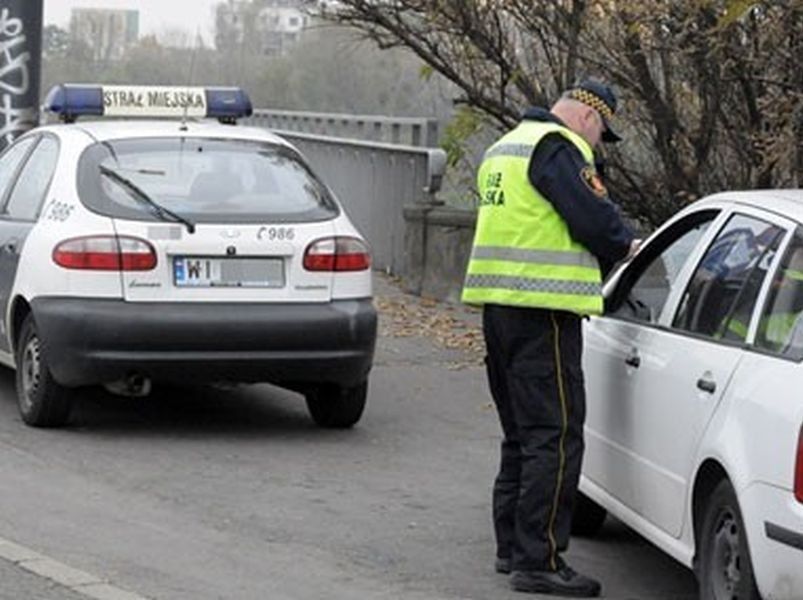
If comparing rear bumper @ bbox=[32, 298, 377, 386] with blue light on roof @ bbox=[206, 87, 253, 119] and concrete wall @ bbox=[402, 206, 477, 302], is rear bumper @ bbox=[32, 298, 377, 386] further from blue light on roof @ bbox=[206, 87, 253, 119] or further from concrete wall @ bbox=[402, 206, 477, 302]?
concrete wall @ bbox=[402, 206, 477, 302]

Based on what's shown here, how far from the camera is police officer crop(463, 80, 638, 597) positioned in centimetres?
738

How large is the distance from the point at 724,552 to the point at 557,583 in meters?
0.97

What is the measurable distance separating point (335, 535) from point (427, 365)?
516 cm

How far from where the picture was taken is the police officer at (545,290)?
738cm

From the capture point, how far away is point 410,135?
63.9ft

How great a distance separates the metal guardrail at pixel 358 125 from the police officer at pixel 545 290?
11713 mm

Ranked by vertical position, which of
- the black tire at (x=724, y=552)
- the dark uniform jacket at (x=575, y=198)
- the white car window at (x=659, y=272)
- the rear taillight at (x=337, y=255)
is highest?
the dark uniform jacket at (x=575, y=198)

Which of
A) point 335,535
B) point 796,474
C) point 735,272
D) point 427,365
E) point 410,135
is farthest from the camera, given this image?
point 410,135

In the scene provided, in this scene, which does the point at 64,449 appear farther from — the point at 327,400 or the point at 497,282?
the point at 497,282

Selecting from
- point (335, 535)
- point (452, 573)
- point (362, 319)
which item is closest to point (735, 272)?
point (452, 573)

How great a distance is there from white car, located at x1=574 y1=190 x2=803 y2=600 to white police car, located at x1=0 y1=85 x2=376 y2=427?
2.36m

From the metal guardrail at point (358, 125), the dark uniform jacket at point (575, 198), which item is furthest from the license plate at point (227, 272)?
the metal guardrail at point (358, 125)

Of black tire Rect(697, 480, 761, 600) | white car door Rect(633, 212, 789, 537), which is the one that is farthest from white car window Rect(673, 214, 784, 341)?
black tire Rect(697, 480, 761, 600)

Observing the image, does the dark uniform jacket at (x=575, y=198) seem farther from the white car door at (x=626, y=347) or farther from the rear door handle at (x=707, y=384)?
the rear door handle at (x=707, y=384)
